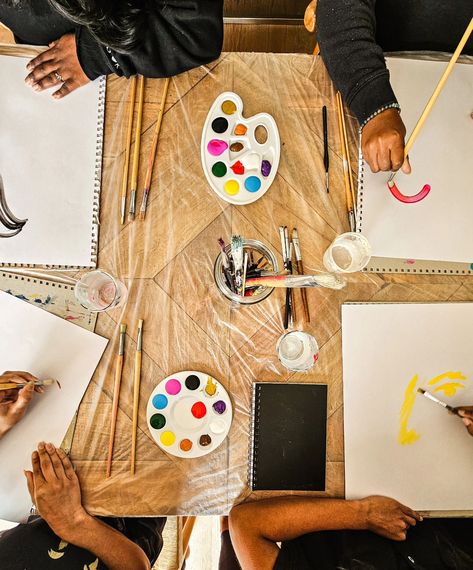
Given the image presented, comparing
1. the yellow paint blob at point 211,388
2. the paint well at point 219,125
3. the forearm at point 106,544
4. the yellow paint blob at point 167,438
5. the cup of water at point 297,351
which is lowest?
the forearm at point 106,544

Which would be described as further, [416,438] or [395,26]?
[395,26]

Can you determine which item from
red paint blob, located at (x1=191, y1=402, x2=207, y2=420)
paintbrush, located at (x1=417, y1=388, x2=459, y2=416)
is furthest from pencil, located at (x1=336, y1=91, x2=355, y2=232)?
red paint blob, located at (x1=191, y1=402, x2=207, y2=420)

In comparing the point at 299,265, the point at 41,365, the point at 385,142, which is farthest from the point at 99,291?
the point at 385,142

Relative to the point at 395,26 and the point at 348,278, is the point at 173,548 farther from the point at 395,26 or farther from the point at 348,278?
the point at 395,26

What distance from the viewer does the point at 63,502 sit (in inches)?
32.5

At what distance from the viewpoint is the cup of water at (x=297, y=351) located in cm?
87

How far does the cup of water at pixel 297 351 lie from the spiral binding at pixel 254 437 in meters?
0.07

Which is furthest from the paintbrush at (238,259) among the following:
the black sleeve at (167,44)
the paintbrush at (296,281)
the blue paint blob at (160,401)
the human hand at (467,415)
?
the human hand at (467,415)

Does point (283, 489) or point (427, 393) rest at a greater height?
point (427, 393)

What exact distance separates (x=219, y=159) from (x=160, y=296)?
0.29 m

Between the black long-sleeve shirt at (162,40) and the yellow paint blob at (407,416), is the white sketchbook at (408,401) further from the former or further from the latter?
the black long-sleeve shirt at (162,40)

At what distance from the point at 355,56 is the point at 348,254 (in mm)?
367

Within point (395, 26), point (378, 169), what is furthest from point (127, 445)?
point (395, 26)

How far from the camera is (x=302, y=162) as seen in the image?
0.91 m
